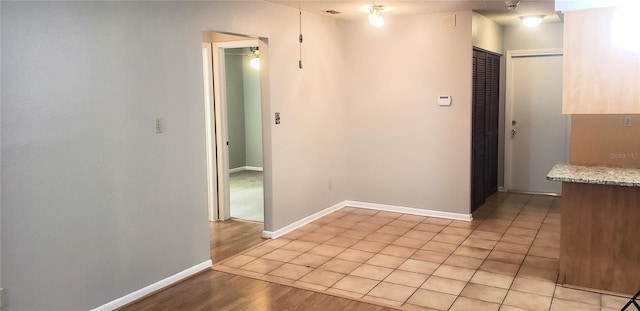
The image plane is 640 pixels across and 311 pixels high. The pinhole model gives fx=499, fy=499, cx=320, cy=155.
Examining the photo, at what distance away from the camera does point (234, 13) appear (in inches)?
170

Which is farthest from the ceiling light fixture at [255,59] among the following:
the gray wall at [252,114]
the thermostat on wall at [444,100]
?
the thermostat on wall at [444,100]

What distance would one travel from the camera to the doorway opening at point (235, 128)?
17.6 feet

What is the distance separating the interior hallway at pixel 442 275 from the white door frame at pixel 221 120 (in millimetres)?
283

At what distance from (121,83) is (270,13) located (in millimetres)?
1887

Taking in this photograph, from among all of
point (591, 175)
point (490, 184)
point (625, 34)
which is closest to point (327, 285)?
point (591, 175)

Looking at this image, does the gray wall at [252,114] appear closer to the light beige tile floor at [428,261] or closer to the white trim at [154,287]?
the light beige tile floor at [428,261]

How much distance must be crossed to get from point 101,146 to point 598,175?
336cm

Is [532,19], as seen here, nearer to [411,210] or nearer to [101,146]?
[411,210]

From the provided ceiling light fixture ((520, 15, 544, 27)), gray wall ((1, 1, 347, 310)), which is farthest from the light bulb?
ceiling light fixture ((520, 15, 544, 27))

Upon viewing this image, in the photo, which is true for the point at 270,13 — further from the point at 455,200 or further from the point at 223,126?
the point at 455,200

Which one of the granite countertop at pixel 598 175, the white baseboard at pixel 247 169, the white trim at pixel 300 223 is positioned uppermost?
the granite countertop at pixel 598 175

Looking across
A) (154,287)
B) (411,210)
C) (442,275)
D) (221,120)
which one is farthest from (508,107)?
(154,287)

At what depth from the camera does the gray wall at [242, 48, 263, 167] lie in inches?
360

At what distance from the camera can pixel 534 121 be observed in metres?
6.90
